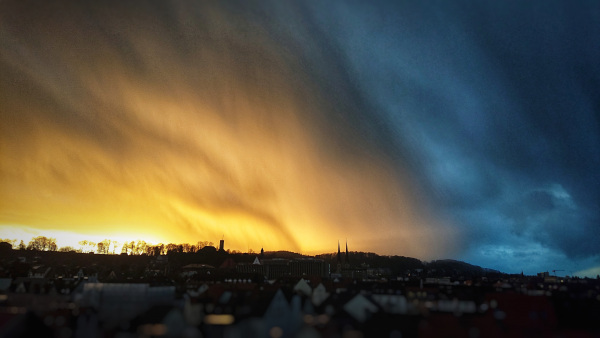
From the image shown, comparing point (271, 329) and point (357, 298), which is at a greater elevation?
point (357, 298)

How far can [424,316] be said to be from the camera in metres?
58.7

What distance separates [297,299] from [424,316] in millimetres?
27581

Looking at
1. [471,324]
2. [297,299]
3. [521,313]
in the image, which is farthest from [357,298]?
[521,313]

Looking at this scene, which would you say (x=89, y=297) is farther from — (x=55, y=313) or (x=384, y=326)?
(x=384, y=326)

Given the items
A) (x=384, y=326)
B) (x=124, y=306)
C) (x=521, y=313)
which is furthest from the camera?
(x=124, y=306)

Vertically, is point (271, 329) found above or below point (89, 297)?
below

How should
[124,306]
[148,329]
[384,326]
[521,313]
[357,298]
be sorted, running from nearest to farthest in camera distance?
Answer: 1. [384,326]
2. [148,329]
3. [521,313]
4. [357,298]
5. [124,306]

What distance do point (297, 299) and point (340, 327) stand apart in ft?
74.9

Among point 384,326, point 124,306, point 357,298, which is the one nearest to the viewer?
point 384,326

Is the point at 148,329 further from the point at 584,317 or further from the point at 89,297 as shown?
the point at 584,317

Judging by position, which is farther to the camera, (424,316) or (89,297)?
(89,297)

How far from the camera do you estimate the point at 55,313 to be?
69000 mm

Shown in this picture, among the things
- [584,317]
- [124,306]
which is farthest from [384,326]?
[124,306]

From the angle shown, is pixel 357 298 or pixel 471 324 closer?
pixel 471 324
